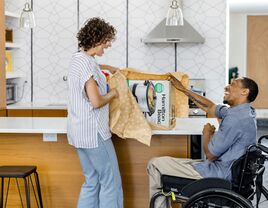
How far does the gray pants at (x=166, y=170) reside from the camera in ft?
9.57

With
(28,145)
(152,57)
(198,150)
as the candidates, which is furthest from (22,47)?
(198,150)

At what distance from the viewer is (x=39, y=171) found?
11.6ft

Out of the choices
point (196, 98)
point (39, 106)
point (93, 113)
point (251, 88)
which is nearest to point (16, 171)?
point (93, 113)

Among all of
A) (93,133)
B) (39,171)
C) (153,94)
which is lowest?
(39,171)

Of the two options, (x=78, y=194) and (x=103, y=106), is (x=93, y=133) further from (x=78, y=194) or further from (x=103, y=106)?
(x=78, y=194)

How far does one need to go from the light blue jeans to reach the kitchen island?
0.32 m

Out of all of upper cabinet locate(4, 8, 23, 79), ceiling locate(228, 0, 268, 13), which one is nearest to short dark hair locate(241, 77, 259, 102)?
upper cabinet locate(4, 8, 23, 79)

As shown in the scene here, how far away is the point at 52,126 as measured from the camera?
3398 mm

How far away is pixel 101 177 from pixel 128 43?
3.29 metres

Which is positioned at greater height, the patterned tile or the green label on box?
the patterned tile

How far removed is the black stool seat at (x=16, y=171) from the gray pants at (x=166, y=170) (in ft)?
2.59

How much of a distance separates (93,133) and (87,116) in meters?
0.11

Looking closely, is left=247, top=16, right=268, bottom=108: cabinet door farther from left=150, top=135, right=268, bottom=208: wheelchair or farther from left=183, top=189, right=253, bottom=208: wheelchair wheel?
left=183, top=189, right=253, bottom=208: wheelchair wheel

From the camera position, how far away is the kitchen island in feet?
11.2
